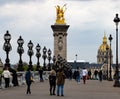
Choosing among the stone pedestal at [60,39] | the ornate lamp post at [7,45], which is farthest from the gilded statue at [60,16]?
the ornate lamp post at [7,45]

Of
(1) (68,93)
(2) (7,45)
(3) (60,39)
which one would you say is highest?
(3) (60,39)

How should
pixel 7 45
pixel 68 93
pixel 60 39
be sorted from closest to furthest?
pixel 68 93, pixel 7 45, pixel 60 39

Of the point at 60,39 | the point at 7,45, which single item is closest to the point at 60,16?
the point at 60,39

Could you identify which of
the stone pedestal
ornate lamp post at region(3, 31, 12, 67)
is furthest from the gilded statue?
ornate lamp post at region(3, 31, 12, 67)

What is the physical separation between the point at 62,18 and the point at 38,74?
85.9 metres

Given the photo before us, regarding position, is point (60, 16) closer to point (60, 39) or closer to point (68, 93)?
point (60, 39)

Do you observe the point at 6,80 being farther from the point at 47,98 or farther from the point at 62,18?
the point at 62,18

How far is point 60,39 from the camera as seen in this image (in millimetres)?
148750

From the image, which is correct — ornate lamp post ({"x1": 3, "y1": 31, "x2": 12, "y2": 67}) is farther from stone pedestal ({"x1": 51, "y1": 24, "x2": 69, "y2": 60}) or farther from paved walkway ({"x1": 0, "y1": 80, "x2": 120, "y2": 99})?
stone pedestal ({"x1": 51, "y1": 24, "x2": 69, "y2": 60})

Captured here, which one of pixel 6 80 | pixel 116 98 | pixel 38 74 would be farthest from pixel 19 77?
pixel 116 98

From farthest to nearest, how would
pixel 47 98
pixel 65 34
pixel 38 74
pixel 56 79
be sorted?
pixel 65 34 < pixel 38 74 < pixel 56 79 < pixel 47 98

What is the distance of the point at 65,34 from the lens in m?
149

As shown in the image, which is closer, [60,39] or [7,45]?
[7,45]

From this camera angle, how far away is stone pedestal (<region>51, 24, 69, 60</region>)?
148 metres
